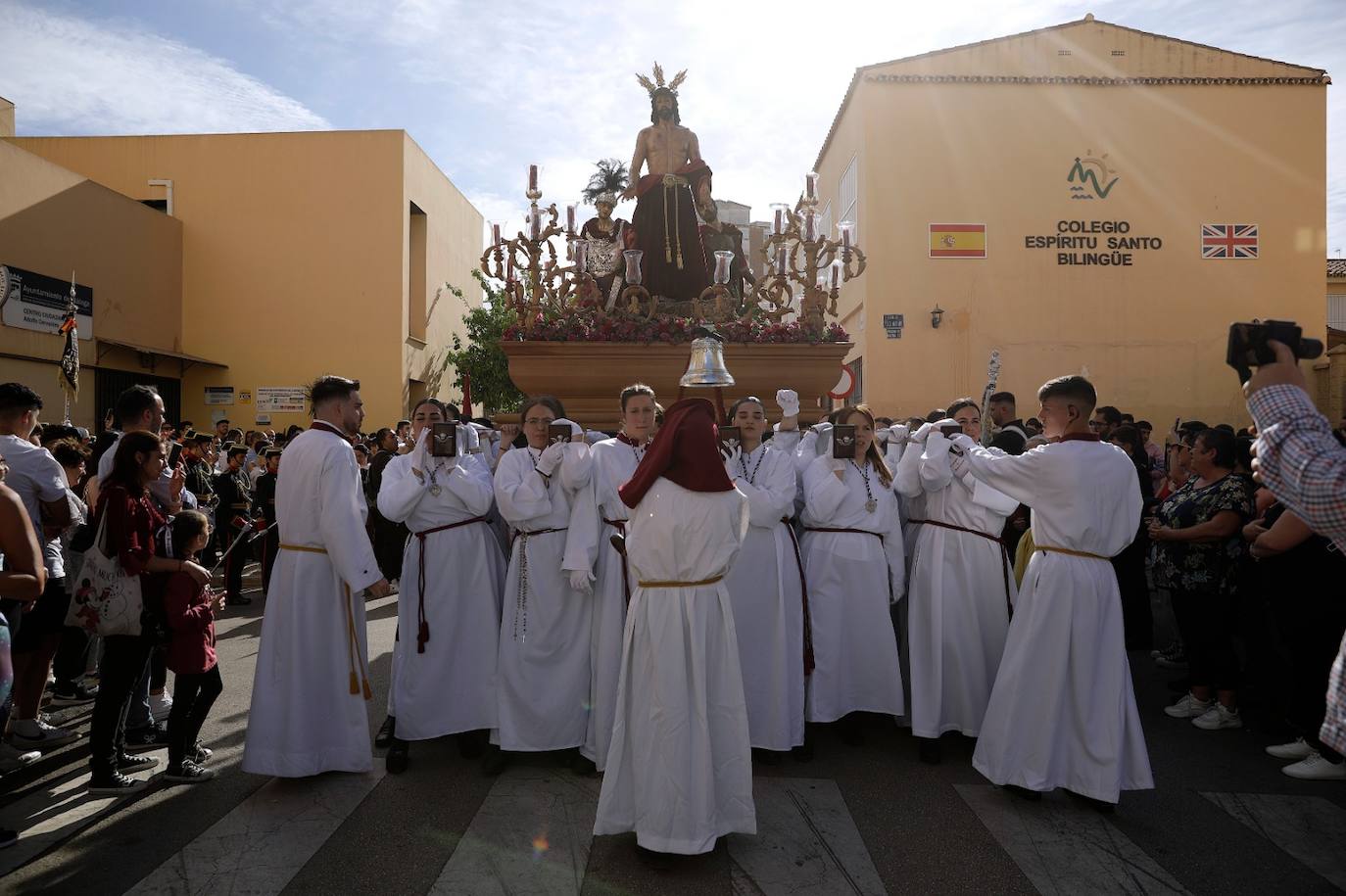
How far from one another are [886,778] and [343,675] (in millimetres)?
2915

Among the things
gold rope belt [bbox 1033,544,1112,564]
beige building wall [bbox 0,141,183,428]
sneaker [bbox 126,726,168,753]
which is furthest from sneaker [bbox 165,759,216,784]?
beige building wall [bbox 0,141,183,428]

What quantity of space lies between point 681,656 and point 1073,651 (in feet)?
6.59

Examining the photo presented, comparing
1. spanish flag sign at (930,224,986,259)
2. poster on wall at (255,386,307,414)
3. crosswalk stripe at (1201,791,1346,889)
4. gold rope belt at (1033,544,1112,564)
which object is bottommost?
crosswalk stripe at (1201,791,1346,889)

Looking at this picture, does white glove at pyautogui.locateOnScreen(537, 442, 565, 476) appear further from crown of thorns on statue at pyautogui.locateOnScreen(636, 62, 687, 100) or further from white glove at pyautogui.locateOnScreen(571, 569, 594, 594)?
crown of thorns on statue at pyautogui.locateOnScreen(636, 62, 687, 100)

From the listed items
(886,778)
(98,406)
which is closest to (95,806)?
(886,778)

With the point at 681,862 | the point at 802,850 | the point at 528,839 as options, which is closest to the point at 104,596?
the point at 528,839

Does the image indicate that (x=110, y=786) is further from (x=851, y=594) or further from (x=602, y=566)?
(x=851, y=594)

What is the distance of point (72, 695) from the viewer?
612 centimetres

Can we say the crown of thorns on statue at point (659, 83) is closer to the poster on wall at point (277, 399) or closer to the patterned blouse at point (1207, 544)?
the patterned blouse at point (1207, 544)

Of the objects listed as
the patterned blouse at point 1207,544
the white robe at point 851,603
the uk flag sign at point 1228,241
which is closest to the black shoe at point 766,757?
A: the white robe at point 851,603

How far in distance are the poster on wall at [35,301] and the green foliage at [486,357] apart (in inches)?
396

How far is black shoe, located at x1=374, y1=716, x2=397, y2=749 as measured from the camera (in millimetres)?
5133

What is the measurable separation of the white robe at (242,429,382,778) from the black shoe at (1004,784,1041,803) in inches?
131

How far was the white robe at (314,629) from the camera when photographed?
453 cm
